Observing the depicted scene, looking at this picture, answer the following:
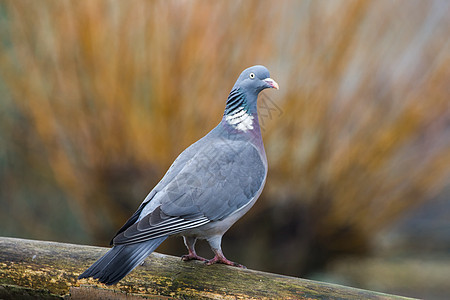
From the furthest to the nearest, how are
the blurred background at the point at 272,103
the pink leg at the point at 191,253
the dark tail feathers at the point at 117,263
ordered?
the blurred background at the point at 272,103 < the pink leg at the point at 191,253 < the dark tail feathers at the point at 117,263

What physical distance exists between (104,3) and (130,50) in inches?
6.6

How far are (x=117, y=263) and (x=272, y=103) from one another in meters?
0.87

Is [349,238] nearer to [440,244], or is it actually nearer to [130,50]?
[440,244]

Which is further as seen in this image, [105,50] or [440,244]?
[440,244]

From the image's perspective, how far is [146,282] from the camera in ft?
3.65

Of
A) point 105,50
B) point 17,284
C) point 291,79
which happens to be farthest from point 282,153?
point 17,284

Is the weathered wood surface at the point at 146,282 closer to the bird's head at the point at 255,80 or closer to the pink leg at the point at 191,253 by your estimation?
the pink leg at the point at 191,253

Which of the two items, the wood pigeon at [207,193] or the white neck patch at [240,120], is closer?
the wood pigeon at [207,193]

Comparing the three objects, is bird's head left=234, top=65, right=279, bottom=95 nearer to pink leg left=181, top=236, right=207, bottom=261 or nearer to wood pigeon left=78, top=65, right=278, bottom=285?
wood pigeon left=78, top=65, right=278, bottom=285

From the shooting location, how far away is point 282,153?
1797mm

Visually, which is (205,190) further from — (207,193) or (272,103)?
(272,103)

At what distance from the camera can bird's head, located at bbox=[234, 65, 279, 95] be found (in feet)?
4.12

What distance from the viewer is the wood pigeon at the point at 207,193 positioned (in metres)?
1.04

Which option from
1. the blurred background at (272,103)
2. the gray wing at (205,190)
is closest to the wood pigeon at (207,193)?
the gray wing at (205,190)
